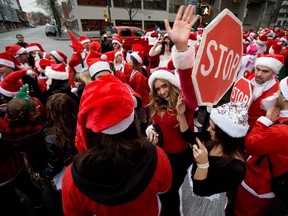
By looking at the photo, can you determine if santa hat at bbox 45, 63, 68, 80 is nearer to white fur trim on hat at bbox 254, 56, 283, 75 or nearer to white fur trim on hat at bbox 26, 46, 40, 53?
white fur trim on hat at bbox 26, 46, 40, 53

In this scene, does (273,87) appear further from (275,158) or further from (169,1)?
(169,1)

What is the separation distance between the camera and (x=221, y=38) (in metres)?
1.03

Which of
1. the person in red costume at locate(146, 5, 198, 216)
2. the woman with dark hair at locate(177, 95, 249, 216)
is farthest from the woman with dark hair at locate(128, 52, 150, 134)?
the woman with dark hair at locate(177, 95, 249, 216)

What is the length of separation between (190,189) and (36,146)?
5.86ft

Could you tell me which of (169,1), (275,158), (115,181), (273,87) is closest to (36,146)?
(115,181)

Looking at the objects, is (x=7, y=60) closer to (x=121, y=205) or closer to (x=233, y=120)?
(x=121, y=205)

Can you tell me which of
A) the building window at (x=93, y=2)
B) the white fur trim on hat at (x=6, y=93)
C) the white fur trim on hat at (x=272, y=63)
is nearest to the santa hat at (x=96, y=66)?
the white fur trim on hat at (x=6, y=93)

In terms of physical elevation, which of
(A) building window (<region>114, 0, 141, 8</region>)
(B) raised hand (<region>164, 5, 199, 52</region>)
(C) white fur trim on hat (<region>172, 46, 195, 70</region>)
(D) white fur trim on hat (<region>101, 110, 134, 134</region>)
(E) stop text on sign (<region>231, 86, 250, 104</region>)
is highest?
(A) building window (<region>114, 0, 141, 8</region>)

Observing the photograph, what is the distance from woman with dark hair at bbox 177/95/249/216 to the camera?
4.56 feet

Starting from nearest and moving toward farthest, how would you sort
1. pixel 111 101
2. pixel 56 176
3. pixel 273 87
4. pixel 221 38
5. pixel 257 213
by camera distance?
1. pixel 111 101
2. pixel 221 38
3. pixel 257 213
4. pixel 56 176
5. pixel 273 87

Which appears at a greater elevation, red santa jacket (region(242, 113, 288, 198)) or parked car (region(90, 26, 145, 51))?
red santa jacket (region(242, 113, 288, 198))

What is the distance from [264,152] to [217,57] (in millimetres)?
1087

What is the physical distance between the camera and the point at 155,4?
1227 inches

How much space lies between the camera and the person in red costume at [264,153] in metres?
1.50
